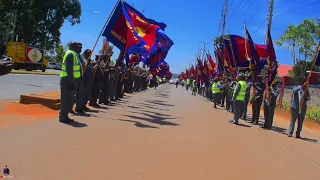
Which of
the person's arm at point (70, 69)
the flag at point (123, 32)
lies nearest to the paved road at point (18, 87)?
the flag at point (123, 32)

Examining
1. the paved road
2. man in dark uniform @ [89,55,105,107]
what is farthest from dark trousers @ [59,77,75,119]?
the paved road

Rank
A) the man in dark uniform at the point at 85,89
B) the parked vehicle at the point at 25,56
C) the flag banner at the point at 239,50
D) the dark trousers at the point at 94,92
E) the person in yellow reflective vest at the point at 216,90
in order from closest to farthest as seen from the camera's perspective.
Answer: the man in dark uniform at the point at 85,89
the dark trousers at the point at 94,92
the flag banner at the point at 239,50
the person in yellow reflective vest at the point at 216,90
the parked vehicle at the point at 25,56

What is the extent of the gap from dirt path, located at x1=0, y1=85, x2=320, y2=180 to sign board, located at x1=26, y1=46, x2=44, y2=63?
3833 cm

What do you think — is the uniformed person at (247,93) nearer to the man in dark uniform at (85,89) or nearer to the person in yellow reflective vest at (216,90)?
the person in yellow reflective vest at (216,90)

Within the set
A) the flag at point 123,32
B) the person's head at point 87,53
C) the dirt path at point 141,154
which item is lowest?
the dirt path at point 141,154

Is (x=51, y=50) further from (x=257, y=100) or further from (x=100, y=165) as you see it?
(x=100, y=165)

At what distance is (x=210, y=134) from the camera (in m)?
9.60

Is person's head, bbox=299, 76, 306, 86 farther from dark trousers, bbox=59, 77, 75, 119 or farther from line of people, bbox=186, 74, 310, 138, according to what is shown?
dark trousers, bbox=59, 77, 75, 119

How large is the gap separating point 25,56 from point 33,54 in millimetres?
1575

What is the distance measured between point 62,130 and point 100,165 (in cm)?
245

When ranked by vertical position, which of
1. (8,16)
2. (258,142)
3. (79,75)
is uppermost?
(8,16)

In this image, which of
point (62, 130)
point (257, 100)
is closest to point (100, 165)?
point (62, 130)

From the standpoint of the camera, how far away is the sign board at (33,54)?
4522 centimetres

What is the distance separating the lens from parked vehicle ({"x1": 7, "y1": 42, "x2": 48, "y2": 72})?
43656 millimetres
